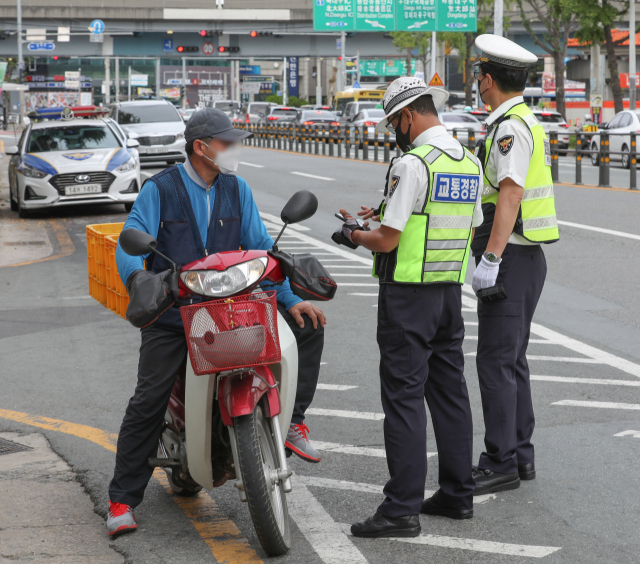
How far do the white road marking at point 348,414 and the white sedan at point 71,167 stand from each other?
11.0 meters

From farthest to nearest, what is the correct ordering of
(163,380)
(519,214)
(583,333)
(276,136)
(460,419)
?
(276,136)
(583,333)
(519,214)
(460,419)
(163,380)

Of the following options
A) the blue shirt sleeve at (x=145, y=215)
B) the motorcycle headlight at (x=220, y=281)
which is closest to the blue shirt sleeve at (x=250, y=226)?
the blue shirt sleeve at (x=145, y=215)

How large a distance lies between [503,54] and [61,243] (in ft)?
33.4

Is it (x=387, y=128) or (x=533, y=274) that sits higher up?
(x=387, y=128)

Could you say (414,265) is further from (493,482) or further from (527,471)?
(527,471)

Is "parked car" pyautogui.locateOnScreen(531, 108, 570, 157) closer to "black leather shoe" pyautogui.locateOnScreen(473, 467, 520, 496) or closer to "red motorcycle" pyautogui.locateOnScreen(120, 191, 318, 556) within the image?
"black leather shoe" pyautogui.locateOnScreen(473, 467, 520, 496)

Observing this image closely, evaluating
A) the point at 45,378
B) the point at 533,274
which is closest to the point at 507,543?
the point at 533,274

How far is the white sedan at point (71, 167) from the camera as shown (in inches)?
618

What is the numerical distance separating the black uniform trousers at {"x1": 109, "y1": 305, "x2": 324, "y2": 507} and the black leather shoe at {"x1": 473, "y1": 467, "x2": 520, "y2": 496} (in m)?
0.95

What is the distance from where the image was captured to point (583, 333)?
7.54m

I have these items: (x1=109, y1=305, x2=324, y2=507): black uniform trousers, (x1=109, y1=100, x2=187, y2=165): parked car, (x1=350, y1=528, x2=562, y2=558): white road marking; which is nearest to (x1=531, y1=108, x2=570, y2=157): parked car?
(x1=109, y1=100, x2=187, y2=165): parked car

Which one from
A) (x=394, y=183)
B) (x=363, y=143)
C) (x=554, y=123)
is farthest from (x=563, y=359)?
(x=554, y=123)

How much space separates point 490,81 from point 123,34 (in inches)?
2288

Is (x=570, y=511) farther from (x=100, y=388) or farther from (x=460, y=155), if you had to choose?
(x=100, y=388)
